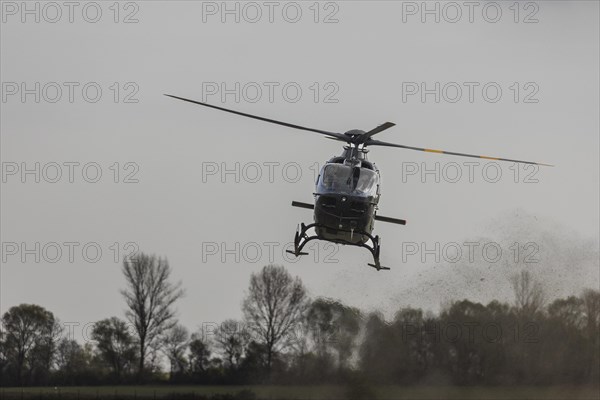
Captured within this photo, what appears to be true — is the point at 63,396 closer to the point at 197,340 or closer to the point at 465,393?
the point at 197,340

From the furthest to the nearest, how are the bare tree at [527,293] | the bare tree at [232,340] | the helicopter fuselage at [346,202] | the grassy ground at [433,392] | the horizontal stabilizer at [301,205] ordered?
the bare tree at [232,340], the bare tree at [527,293], the grassy ground at [433,392], the horizontal stabilizer at [301,205], the helicopter fuselage at [346,202]

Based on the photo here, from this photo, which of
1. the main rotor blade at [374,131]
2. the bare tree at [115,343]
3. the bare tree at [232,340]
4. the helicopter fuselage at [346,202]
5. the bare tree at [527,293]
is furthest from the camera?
the bare tree at [115,343]

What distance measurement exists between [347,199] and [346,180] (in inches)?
22.6

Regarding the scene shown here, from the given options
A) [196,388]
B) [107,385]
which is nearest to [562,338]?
[196,388]

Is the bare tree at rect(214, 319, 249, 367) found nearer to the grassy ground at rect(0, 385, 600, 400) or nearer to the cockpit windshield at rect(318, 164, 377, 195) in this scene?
the grassy ground at rect(0, 385, 600, 400)

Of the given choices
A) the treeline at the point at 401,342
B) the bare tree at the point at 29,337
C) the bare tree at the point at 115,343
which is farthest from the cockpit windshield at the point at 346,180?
the bare tree at the point at 29,337

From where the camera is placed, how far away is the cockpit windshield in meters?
39.8

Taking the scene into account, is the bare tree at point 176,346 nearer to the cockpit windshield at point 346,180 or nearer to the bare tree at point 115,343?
the bare tree at point 115,343

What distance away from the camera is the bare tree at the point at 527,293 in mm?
47312

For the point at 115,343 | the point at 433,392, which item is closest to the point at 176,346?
the point at 115,343

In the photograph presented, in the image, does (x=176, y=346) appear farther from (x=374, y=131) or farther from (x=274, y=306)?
(x=374, y=131)

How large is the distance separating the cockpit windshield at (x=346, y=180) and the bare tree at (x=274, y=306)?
893cm

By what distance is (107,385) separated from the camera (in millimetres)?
52781

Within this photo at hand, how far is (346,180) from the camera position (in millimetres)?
39875
